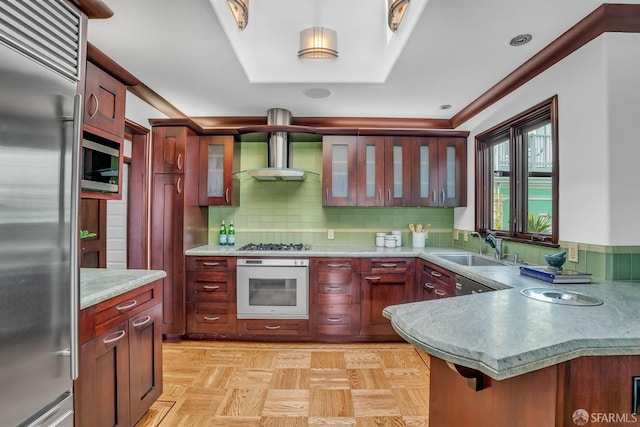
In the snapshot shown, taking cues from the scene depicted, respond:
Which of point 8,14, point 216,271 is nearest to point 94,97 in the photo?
point 8,14

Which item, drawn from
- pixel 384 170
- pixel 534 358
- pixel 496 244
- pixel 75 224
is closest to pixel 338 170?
pixel 384 170

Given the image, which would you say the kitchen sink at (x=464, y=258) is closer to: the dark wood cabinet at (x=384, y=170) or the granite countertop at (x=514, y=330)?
the dark wood cabinet at (x=384, y=170)

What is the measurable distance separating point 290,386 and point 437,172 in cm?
265

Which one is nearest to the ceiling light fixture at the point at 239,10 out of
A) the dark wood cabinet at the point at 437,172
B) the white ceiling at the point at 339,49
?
the white ceiling at the point at 339,49

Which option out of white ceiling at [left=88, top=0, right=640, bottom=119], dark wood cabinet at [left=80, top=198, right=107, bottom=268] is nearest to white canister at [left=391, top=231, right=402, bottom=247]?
white ceiling at [left=88, top=0, right=640, bottom=119]

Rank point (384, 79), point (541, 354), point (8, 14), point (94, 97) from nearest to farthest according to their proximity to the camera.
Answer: point (541, 354)
point (8, 14)
point (94, 97)
point (384, 79)

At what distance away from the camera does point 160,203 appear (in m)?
3.34

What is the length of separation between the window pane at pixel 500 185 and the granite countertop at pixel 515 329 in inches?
61.6

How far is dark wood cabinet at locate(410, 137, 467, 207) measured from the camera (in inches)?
147

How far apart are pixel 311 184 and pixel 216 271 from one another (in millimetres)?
1488

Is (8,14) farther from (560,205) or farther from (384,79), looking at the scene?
(560,205)

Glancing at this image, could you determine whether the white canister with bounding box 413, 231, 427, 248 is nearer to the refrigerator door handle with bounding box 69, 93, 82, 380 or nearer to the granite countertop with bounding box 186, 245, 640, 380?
the granite countertop with bounding box 186, 245, 640, 380

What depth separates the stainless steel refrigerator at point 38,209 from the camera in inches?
39.6

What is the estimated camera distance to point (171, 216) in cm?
334
